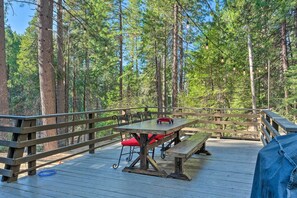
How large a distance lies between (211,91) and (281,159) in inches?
444

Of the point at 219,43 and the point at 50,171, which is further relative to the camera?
the point at 219,43

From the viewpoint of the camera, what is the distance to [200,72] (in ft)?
40.8

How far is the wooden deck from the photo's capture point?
286cm

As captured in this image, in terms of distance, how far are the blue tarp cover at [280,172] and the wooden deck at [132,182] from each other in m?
1.60

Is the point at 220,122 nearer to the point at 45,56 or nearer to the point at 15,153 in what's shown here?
the point at 45,56

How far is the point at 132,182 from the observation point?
3.25 meters

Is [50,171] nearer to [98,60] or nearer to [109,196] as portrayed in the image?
[109,196]

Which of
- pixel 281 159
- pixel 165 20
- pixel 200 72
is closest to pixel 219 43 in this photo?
pixel 200 72

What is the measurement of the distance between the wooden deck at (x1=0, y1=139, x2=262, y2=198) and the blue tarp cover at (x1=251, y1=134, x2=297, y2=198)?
1.60 m

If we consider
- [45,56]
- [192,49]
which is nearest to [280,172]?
[45,56]

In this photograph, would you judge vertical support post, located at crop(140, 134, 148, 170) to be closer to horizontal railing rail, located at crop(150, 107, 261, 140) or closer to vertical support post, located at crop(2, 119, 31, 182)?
vertical support post, located at crop(2, 119, 31, 182)

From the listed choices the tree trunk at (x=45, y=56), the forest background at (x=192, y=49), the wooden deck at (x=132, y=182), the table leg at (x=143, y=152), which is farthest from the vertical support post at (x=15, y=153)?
the forest background at (x=192, y=49)

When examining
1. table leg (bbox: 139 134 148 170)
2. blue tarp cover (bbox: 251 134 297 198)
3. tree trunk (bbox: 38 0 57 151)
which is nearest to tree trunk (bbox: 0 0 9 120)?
tree trunk (bbox: 38 0 57 151)

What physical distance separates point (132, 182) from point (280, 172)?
2382mm
